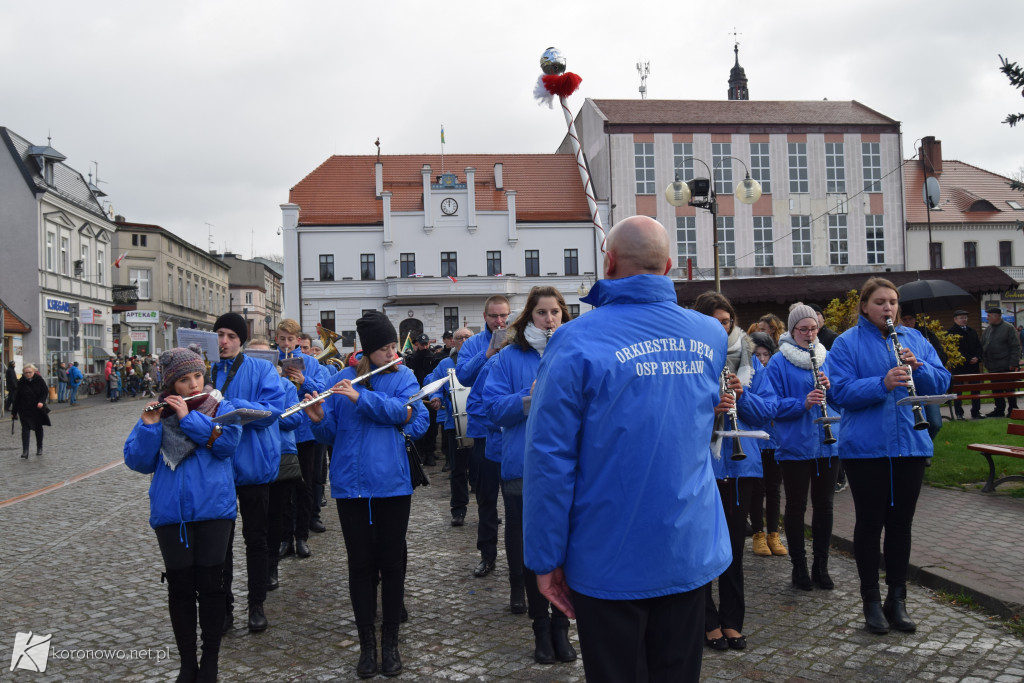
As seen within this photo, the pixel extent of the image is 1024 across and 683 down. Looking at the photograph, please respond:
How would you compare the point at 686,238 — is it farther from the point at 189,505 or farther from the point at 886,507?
the point at 189,505

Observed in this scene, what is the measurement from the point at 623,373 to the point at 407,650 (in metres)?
3.14

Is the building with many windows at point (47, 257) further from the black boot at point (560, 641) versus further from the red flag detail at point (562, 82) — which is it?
the black boot at point (560, 641)

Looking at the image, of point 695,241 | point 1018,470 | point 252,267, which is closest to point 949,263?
point 695,241

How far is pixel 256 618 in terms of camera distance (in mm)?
5465

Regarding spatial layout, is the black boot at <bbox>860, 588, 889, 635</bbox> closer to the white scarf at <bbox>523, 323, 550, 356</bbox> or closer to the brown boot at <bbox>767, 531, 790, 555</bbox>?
the brown boot at <bbox>767, 531, 790, 555</bbox>

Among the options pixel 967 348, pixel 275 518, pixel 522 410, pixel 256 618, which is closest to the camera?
pixel 522 410

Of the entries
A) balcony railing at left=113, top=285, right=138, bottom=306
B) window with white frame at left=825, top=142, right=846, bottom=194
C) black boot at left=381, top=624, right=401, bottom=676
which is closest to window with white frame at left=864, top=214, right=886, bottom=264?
window with white frame at left=825, top=142, right=846, bottom=194

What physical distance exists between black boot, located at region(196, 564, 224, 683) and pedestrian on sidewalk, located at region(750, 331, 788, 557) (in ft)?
14.3

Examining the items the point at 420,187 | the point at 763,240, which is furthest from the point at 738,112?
the point at 420,187

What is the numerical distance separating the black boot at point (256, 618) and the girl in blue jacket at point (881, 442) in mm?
3813

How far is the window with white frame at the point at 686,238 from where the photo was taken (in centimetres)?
4962

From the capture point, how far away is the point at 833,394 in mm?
5227

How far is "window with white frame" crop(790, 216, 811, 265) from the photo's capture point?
5119 centimetres

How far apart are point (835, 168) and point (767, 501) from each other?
4902 cm
